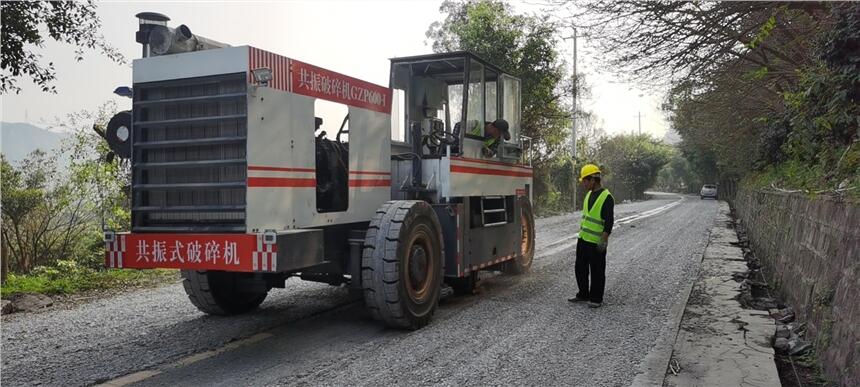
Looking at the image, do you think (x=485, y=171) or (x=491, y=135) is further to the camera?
(x=491, y=135)

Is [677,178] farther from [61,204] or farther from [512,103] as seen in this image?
[61,204]

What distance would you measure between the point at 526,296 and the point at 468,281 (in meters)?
0.76

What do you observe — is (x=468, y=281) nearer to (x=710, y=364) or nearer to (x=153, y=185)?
(x=710, y=364)

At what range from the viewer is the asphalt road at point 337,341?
441 centimetres

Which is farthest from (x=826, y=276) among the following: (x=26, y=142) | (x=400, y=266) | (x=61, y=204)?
(x=26, y=142)

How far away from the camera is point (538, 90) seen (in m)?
20.1

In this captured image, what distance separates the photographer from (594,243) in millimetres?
7000

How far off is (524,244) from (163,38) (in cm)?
611

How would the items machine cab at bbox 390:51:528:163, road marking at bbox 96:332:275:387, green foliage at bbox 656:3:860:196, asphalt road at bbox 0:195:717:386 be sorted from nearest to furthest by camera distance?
road marking at bbox 96:332:275:387 < asphalt road at bbox 0:195:717:386 < green foliage at bbox 656:3:860:196 < machine cab at bbox 390:51:528:163

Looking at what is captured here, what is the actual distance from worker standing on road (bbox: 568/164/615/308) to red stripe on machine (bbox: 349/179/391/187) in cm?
247

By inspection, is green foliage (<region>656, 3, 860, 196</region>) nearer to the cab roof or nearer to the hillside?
the cab roof

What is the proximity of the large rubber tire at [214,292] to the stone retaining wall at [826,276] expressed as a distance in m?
5.18

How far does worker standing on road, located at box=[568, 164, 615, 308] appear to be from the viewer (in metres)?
6.88

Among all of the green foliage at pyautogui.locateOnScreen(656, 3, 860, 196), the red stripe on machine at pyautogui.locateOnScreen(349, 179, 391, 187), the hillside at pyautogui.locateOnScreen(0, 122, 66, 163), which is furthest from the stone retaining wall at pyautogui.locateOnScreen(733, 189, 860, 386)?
the hillside at pyautogui.locateOnScreen(0, 122, 66, 163)
